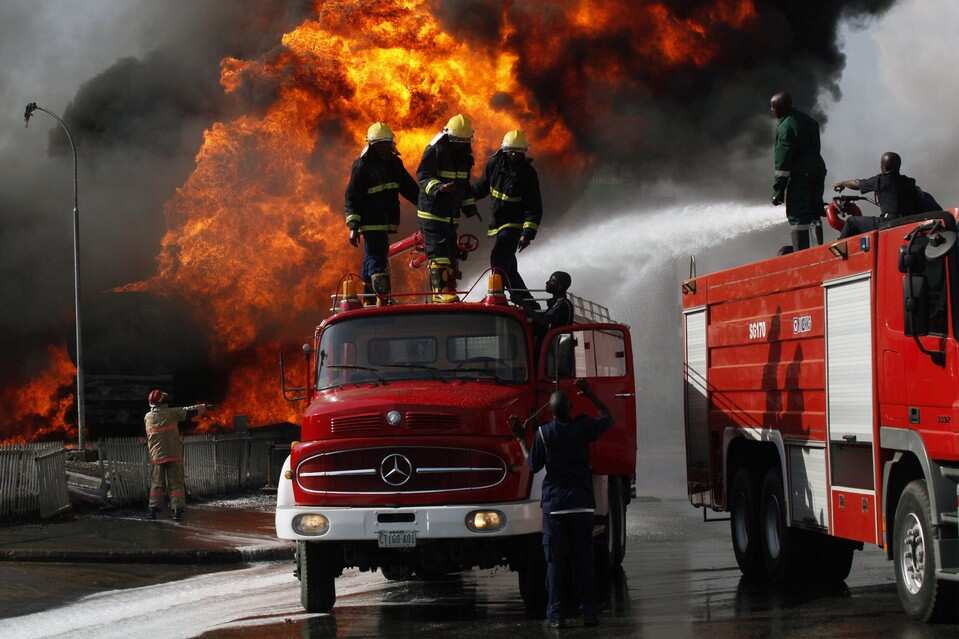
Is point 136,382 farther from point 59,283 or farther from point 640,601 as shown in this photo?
point 640,601

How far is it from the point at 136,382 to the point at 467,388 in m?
36.5

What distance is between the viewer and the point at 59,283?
4984 centimetres

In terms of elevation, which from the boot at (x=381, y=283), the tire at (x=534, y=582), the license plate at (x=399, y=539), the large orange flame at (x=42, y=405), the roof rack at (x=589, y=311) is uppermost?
the boot at (x=381, y=283)

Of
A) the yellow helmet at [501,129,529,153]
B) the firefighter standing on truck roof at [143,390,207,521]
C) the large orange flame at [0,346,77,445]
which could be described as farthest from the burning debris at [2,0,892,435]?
the yellow helmet at [501,129,529,153]

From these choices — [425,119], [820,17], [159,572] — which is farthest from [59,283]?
[159,572]

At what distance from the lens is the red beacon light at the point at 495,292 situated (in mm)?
12266

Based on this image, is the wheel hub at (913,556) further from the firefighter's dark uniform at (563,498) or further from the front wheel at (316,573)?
the front wheel at (316,573)

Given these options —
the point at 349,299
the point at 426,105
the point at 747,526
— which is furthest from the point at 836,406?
the point at 426,105

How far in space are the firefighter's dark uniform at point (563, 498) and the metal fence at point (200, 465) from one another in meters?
13.4

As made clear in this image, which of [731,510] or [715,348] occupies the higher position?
[715,348]

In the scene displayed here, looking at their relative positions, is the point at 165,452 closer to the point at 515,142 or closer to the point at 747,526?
the point at 515,142

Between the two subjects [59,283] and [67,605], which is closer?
[67,605]

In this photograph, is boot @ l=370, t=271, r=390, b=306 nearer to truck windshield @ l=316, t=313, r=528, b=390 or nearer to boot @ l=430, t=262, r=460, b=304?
boot @ l=430, t=262, r=460, b=304

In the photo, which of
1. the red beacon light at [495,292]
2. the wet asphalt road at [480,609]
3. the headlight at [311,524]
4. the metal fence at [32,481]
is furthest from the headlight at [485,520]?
the metal fence at [32,481]
